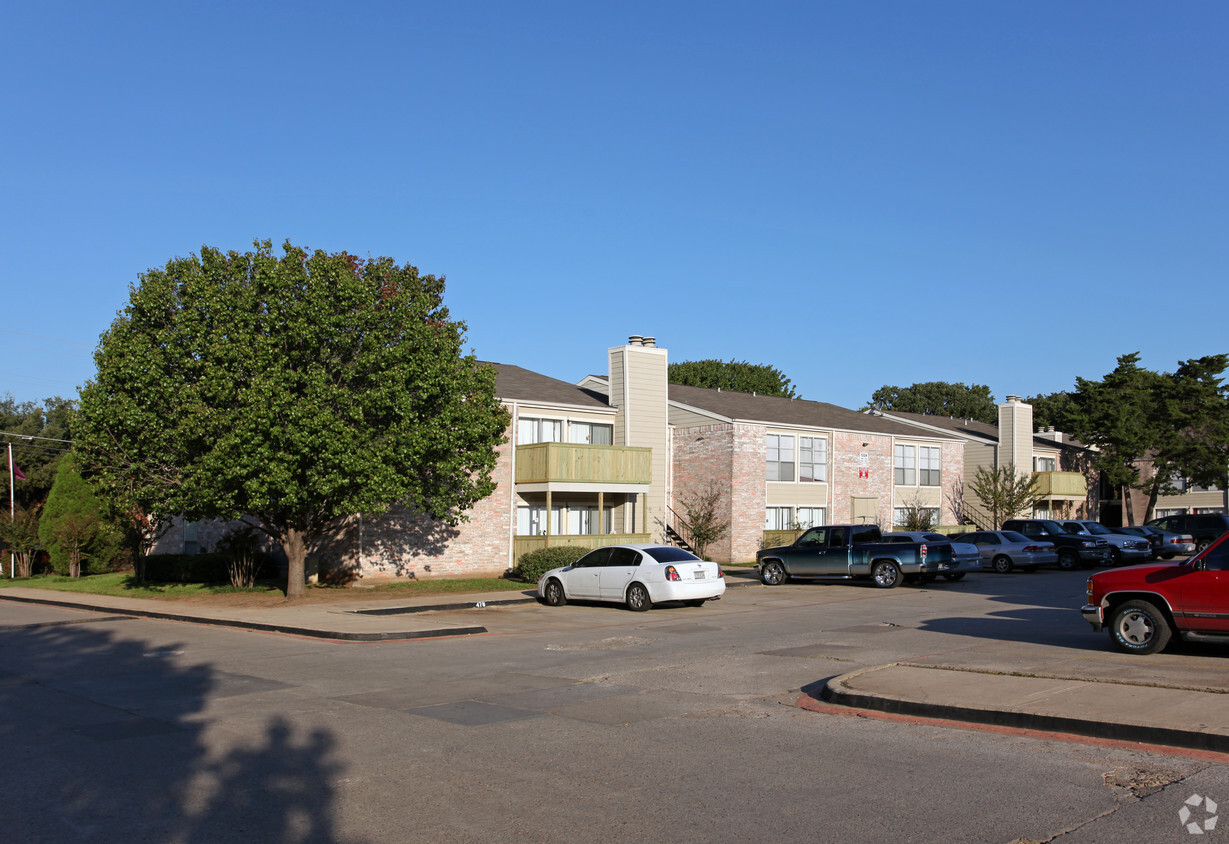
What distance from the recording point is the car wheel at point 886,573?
86.1ft

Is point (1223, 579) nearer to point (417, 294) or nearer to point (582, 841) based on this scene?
point (582, 841)

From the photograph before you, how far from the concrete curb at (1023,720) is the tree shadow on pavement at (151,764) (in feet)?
17.1

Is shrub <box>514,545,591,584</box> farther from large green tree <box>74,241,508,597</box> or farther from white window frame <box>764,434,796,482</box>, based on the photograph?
white window frame <box>764,434,796,482</box>

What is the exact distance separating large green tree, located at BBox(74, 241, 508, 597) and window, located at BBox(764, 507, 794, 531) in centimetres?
1697

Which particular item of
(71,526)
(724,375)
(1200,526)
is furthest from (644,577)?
(724,375)

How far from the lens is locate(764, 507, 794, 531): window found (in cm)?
3906

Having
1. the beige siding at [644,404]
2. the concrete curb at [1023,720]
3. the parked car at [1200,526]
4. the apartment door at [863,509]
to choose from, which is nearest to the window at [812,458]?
the apartment door at [863,509]

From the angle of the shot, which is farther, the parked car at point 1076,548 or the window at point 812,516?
the window at point 812,516

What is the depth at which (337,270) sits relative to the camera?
923 inches

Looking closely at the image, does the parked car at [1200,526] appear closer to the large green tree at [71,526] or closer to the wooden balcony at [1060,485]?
the wooden balcony at [1060,485]

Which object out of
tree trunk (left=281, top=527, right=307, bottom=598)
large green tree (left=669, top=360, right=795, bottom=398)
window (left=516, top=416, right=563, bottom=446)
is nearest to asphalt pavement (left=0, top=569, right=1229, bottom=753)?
tree trunk (left=281, top=527, right=307, bottom=598)

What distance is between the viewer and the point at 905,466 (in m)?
45.7

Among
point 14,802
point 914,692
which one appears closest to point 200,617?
point 14,802

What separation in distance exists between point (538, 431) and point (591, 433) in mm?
2306
